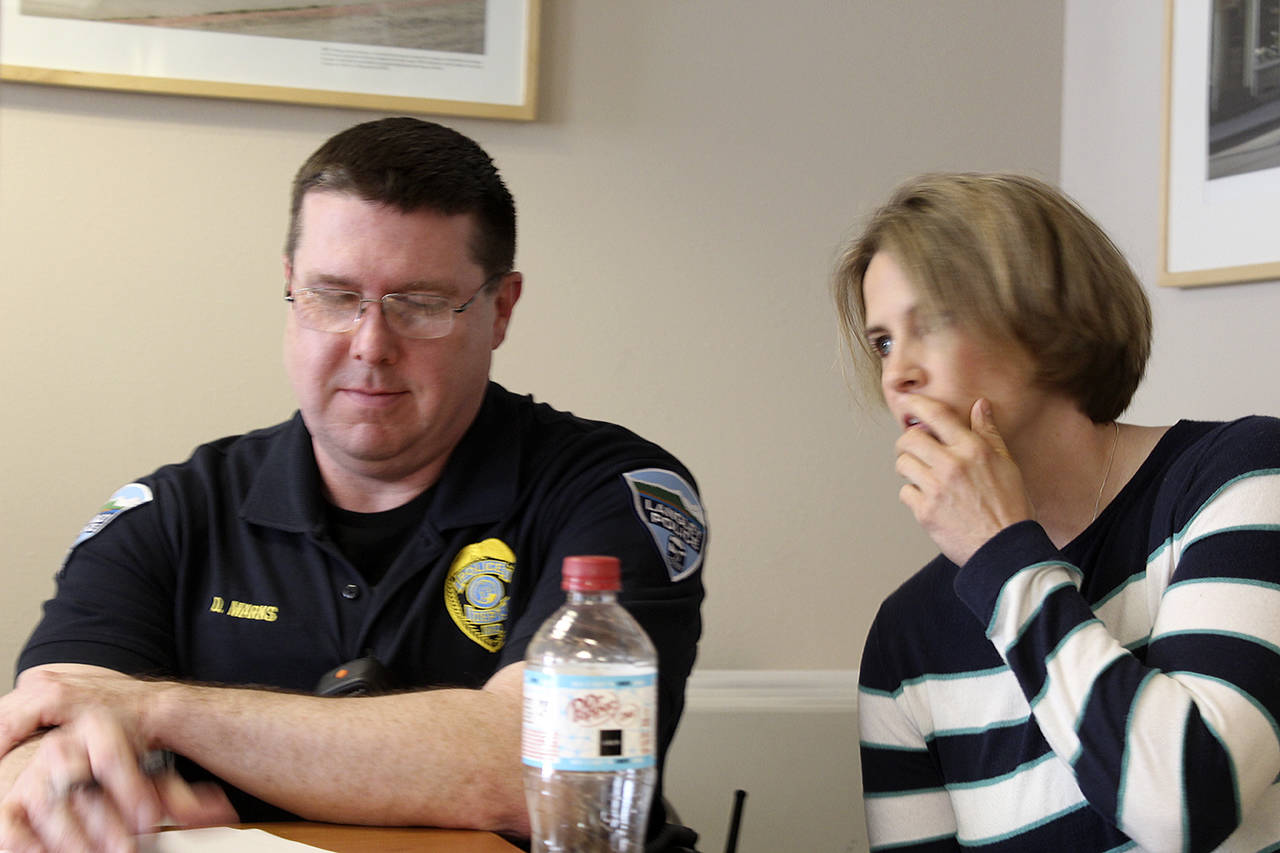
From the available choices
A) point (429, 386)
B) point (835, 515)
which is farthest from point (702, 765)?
point (429, 386)

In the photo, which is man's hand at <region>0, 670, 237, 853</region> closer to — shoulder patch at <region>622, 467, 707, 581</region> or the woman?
shoulder patch at <region>622, 467, 707, 581</region>

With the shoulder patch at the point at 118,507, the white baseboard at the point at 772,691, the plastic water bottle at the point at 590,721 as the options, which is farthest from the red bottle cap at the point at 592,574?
the white baseboard at the point at 772,691

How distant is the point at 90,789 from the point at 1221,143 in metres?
1.96

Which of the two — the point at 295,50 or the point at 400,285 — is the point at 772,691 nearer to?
the point at 400,285

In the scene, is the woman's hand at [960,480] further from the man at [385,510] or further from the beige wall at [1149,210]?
the beige wall at [1149,210]

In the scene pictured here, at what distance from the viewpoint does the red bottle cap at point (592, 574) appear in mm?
957

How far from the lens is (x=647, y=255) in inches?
93.8

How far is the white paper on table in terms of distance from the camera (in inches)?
42.1

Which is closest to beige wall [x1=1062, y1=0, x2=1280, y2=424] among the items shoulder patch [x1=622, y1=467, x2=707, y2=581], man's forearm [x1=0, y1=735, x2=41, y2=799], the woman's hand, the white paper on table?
the woman's hand

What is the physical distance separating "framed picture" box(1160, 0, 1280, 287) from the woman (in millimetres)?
654

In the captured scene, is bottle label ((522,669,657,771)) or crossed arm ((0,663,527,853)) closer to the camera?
bottle label ((522,669,657,771))

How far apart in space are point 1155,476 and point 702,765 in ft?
3.79

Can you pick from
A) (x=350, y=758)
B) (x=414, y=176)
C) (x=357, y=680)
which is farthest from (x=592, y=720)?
(x=414, y=176)

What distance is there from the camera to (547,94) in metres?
2.33
